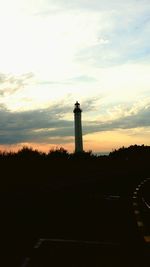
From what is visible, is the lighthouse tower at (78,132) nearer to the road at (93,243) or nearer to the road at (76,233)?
the road at (76,233)

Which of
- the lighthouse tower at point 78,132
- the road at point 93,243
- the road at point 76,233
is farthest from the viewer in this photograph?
the lighthouse tower at point 78,132

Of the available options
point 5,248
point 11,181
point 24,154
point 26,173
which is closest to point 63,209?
point 5,248

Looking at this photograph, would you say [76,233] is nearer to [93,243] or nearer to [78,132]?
[93,243]

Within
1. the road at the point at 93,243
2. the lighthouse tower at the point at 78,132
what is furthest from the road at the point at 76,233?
the lighthouse tower at the point at 78,132

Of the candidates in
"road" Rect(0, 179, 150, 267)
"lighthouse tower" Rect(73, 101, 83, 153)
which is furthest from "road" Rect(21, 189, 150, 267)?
"lighthouse tower" Rect(73, 101, 83, 153)

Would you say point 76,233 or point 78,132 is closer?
point 76,233

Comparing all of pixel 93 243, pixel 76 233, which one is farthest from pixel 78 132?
pixel 93 243

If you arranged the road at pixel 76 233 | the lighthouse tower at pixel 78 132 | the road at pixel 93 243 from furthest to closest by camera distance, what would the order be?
the lighthouse tower at pixel 78 132, the road at pixel 76 233, the road at pixel 93 243

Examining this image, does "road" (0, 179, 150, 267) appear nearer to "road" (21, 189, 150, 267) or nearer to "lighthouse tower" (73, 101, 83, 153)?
"road" (21, 189, 150, 267)

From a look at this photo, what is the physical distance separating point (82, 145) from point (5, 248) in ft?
196

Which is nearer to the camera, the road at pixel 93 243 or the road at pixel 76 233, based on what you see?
the road at pixel 93 243

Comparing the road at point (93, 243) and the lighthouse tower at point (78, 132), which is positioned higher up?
the lighthouse tower at point (78, 132)

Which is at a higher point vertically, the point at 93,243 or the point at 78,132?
the point at 78,132

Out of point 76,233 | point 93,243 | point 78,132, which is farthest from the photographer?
point 78,132
